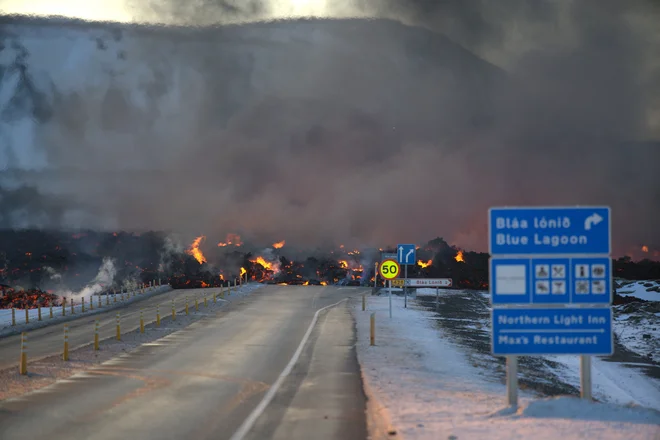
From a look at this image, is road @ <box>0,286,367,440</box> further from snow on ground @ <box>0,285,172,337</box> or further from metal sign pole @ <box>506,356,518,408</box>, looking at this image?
snow on ground @ <box>0,285,172,337</box>

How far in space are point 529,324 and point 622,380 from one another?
20.1m

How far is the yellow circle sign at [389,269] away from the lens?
Result: 1337 inches

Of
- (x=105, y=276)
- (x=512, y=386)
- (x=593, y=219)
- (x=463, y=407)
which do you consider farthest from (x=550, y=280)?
(x=105, y=276)

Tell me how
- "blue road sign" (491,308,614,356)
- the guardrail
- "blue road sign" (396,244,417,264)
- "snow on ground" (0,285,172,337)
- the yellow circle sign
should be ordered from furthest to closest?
"snow on ground" (0,285,172,337) < "blue road sign" (396,244,417,264) < the yellow circle sign < the guardrail < "blue road sign" (491,308,614,356)

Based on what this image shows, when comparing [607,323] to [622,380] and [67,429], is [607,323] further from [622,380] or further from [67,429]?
[622,380]

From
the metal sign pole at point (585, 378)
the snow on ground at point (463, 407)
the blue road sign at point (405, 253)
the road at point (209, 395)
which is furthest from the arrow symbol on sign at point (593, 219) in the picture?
the blue road sign at point (405, 253)

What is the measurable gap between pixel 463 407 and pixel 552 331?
2.40 meters

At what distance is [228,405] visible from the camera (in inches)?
583

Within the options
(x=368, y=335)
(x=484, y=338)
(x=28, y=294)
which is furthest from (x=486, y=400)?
(x=28, y=294)

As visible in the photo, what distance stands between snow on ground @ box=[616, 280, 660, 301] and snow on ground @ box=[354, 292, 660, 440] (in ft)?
168

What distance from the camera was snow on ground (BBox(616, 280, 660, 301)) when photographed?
72375 mm

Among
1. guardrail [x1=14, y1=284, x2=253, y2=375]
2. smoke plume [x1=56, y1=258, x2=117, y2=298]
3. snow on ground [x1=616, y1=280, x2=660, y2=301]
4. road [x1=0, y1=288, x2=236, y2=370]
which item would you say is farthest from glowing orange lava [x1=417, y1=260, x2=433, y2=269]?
road [x1=0, y1=288, x2=236, y2=370]

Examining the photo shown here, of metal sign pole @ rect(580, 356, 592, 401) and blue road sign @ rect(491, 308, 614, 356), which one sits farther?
blue road sign @ rect(491, 308, 614, 356)

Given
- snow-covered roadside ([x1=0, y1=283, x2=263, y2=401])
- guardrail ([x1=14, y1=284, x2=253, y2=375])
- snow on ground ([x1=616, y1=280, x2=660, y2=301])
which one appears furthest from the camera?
snow on ground ([x1=616, y1=280, x2=660, y2=301])
